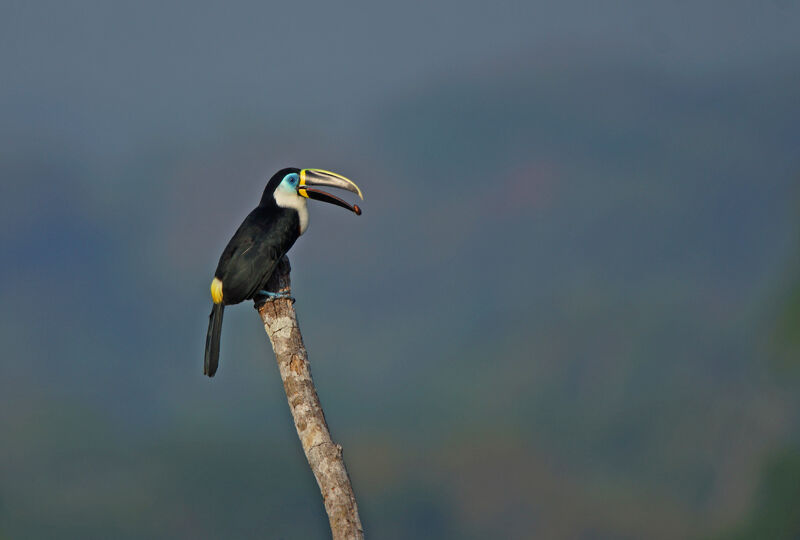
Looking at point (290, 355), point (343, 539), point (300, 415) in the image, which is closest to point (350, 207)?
point (290, 355)

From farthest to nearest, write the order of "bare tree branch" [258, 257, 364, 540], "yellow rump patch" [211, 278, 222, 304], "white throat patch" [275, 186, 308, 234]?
"white throat patch" [275, 186, 308, 234], "yellow rump patch" [211, 278, 222, 304], "bare tree branch" [258, 257, 364, 540]

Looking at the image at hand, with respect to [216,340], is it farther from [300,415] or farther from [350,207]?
[350,207]

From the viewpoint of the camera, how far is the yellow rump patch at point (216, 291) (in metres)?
6.33

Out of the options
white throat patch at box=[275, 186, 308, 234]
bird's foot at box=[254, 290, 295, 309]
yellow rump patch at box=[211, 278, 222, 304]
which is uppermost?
white throat patch at box=[275, 186, 308, 234]

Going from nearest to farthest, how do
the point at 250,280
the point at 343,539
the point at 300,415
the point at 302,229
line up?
the point at 343,539 → the point at 300,415 → the point at 250,280 → the point at 302,229

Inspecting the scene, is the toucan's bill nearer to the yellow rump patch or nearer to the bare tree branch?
the bare tree branch

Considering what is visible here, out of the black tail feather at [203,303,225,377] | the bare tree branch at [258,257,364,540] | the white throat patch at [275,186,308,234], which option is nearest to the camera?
the bare tree branch at [258,257,364,540]

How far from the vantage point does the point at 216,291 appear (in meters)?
6.37

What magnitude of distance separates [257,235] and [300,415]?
5.24ft

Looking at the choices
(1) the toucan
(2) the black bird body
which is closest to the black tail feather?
(1) the toucan

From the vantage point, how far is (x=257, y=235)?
253 inches

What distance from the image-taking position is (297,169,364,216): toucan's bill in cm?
692

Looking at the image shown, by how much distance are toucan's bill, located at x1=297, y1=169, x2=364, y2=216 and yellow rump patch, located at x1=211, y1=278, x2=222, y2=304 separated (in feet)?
3.76

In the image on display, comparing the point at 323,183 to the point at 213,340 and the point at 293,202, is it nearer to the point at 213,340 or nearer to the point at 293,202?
the point at 293,202
